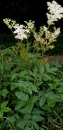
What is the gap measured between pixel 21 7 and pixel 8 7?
0.46 metres

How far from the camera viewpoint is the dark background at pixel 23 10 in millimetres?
10859

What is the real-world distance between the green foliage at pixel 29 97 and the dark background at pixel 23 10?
28.3ft

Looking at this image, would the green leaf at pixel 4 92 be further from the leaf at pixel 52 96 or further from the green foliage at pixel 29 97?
the leaf at pixel 52 96

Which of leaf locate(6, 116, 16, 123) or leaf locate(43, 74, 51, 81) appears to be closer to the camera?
leaf locate(6, 116, 16, 123)

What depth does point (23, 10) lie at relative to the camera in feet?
35.4

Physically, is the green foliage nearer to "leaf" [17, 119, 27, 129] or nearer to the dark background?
"leaf" [17, 119, 27, 129]

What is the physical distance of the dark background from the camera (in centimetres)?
1086

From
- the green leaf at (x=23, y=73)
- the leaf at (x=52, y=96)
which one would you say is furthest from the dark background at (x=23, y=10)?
the leaf at (x=52, y=96)

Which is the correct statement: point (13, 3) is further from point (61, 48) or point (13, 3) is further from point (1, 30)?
point (61, 48)

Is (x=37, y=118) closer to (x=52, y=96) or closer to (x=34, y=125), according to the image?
(x=34, y=125)

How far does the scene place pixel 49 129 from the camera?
7.10 ft

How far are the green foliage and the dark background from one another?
28.3ft

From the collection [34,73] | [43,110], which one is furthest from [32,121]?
[34,73]

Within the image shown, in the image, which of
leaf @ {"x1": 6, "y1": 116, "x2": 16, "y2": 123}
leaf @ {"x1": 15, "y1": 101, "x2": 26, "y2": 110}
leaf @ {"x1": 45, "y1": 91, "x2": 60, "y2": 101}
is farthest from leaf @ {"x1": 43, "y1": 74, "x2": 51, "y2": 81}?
leaf @ {"x1": 6, "y1": 116, "x2": 16, "y2": 123}
